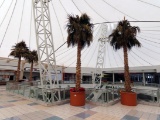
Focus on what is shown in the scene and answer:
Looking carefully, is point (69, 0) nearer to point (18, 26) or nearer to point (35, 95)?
point (18, 26)

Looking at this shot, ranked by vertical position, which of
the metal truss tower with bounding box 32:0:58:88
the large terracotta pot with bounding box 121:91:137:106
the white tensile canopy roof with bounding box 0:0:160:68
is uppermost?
the white tensile canopy roof with bounding box 0:0:160:68

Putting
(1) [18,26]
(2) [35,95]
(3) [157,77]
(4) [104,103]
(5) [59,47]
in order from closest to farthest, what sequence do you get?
(4) [104,103] < (2) [35,95] < (1) [18,26] < (5) [59,47] < (3) [157,77]

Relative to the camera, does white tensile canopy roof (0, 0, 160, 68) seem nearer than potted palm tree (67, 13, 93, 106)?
No

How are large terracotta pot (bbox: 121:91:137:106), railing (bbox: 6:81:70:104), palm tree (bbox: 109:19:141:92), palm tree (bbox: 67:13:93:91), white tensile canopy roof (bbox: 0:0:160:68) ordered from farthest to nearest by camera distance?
white tensile canopy roof (bbox: 0:0:160:68), palm tree (bbox: 109:19:141:92), palm tree (bbox: 67:13:93:91), large terracotta pot (bbox: 121:91:137:106), railing (bbox: 6:81:70:104)

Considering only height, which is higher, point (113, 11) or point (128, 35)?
point (113, 11)

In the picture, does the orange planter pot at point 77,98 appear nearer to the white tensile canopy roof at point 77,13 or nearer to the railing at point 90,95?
the railing at point 90,95

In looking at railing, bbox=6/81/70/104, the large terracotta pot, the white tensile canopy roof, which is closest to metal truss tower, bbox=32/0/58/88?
railing, bbox=6/81/70/104

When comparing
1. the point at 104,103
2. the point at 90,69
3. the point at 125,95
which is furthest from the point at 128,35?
the point at 90,69

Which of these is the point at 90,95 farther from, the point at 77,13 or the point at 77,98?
the point at 77,13

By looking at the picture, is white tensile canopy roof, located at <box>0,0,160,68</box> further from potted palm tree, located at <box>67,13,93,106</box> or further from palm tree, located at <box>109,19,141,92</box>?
palm tree, located at <box>109,19,141,92</box>

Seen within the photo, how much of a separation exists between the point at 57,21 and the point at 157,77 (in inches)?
999

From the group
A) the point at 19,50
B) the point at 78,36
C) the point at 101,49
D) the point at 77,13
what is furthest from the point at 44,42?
the point at 101,49

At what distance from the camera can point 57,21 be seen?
15.3 m

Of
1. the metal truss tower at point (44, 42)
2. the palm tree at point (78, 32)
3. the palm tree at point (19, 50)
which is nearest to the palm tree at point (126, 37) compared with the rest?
the palm tree at point (78, 32)
